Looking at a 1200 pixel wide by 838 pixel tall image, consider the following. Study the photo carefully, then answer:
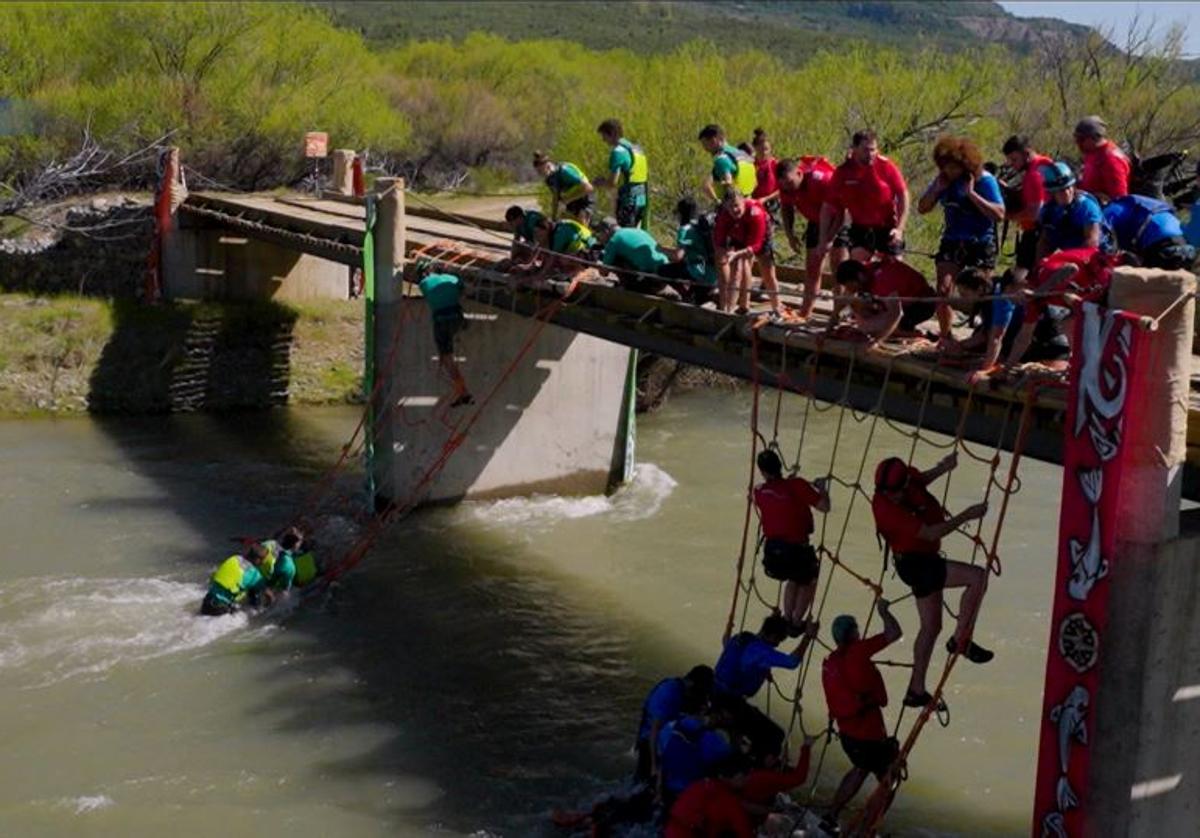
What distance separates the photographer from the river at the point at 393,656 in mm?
11781

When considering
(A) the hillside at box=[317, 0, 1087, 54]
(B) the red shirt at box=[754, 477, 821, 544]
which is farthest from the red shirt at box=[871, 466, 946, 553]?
(A) the hillside at box=[317, 0, 1087, 54]

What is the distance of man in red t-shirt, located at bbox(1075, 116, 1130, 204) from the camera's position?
10.4 m

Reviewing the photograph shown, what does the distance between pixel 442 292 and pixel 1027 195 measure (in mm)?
7748

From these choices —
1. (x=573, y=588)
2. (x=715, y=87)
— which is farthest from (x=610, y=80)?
(x=573, y=588)

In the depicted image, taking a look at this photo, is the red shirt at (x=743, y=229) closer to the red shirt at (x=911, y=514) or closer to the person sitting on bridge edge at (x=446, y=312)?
the red shirt at (x=911, y=514)

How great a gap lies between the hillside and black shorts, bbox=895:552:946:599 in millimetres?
76804

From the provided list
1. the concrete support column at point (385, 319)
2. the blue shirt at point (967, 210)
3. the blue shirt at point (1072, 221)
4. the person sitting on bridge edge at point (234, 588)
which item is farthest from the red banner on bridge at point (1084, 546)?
the concrete support column at point (385, 319)

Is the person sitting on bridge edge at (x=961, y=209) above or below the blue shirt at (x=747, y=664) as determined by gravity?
above

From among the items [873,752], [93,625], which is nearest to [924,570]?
[873,752]

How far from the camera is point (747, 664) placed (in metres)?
10.1

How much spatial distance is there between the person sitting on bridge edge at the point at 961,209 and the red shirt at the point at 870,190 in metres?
Answer: 0.80

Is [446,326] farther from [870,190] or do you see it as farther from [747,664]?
[747,664]

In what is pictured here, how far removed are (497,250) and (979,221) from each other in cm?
871

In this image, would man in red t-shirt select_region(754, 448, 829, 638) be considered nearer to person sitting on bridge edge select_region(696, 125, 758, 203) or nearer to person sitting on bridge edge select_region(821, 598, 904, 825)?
person sitting on bridge edge select_region(821, 598, 904, 825)
